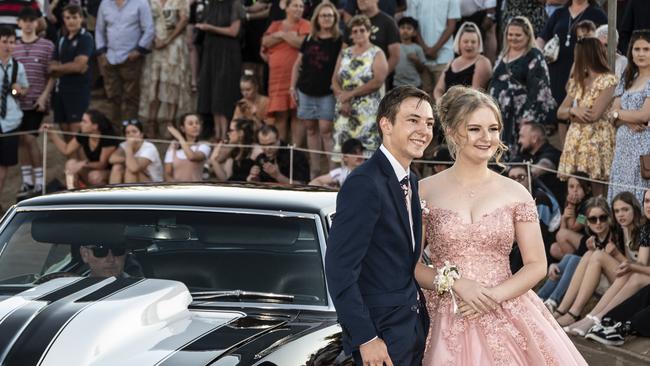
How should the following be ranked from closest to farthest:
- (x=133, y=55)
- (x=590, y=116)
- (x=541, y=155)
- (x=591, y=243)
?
(x=591, y=243) → (x=590, y=116) → (x=541, y=155) → (x=133, y=55)

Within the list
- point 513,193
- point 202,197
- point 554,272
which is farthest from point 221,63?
point 513,193

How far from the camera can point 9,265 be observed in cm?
580

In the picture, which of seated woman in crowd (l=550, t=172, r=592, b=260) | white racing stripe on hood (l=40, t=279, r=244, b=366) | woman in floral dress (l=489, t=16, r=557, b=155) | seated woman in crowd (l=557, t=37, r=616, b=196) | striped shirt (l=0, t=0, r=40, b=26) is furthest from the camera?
striped shirt (l=0, t=0, r=40, b=26)

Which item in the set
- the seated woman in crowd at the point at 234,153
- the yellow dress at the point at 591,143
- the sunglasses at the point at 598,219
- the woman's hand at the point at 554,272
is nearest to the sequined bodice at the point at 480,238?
the sunglasses at the point at 598,219

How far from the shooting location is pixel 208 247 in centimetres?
561

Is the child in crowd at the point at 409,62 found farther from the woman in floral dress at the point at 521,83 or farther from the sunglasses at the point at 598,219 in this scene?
the sunglasses at the point at 598,219

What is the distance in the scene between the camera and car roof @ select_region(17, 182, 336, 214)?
569cm

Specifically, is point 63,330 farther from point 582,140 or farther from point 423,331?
point 582,140

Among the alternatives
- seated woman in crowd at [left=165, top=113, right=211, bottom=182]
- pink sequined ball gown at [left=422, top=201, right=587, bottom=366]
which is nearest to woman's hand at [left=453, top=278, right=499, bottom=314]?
pink sequined ball gown at [left=422, top=201, right=587, bottom=366]

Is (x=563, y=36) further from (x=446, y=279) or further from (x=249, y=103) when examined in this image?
(x=446, y=279)

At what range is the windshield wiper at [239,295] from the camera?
5.34m

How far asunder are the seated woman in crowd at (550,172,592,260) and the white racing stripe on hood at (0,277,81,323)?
224 inches

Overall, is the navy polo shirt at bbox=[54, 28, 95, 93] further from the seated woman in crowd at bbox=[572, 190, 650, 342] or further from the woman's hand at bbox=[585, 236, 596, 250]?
the seated woman in crowd at bbox=[572, 190, 650, 342]

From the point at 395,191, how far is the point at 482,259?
2.10ft
